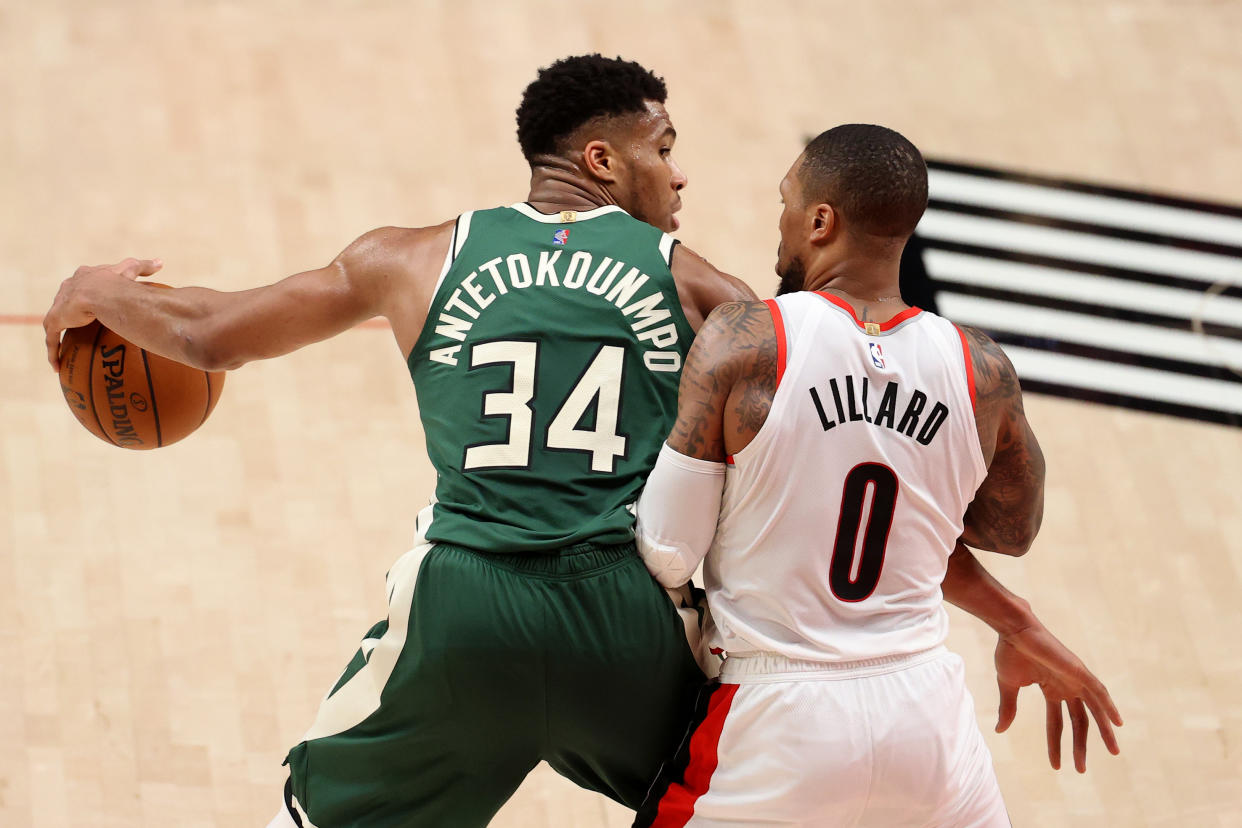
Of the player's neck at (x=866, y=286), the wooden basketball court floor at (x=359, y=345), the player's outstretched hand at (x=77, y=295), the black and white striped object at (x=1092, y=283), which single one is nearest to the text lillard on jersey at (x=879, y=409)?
the player's neck at (x=866, y=286)

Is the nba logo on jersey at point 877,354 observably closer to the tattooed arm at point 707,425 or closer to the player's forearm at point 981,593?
the tattooed arm at point 707,425

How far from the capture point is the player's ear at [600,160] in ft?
Result: 11.4

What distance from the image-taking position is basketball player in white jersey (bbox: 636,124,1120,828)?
9.44 ft

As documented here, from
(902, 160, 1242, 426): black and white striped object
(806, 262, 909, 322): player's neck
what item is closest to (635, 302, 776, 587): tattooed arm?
(806, 262, 909, 322): player's neck

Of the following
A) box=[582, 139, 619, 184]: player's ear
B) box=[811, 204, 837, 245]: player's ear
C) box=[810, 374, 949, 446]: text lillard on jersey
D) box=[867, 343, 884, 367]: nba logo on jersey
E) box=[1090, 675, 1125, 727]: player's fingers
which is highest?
box=[582, 139, 619, 184]: player's ear

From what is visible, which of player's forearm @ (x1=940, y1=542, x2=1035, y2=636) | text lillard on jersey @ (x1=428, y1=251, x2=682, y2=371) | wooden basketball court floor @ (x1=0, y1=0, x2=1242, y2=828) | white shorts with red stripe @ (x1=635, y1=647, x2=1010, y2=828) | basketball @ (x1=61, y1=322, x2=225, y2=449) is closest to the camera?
white shorts with red stripe @ (x1=635, y1=647, x2=1010, y2=828)

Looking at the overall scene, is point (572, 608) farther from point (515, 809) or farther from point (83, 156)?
point (83, 156)

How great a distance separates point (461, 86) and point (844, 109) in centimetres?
187

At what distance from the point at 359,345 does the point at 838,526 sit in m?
3.54

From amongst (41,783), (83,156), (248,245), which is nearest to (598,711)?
(41,783)

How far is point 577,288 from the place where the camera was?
3117 mm

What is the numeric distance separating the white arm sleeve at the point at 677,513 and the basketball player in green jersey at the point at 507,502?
5 cm

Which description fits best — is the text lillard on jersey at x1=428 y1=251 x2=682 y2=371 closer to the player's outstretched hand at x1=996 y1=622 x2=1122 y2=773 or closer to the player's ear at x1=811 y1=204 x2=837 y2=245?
the player's ear at x1=811 y1=204 x2=837 y2=245

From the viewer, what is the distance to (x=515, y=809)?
4543 mm
